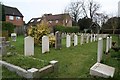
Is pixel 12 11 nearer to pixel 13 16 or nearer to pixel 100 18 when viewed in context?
pixel 13 16

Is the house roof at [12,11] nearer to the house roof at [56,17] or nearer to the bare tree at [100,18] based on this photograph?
the house roof at [56,17]

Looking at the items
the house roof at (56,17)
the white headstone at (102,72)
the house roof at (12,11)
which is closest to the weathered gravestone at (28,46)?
the white headstone at (102,72)

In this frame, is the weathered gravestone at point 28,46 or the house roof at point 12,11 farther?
the house roof at point 12,11

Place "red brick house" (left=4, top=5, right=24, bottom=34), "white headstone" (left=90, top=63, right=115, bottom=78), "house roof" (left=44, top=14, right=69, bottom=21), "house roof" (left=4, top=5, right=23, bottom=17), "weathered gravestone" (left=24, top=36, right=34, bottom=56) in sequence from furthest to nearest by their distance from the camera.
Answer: "house roof" (left=44, top=14, right=69, bottom=21), "house roof" (left=4, top=5, right=23, bottom=17), "red brick house" (left=4, top=5, right=24, bottom=34), "weathered gravestone" (left=24, top=36, right=34, bottom=56), "white headstone" (left=90, top=63, right=115, bottom=78)

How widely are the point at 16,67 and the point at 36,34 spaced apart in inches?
376

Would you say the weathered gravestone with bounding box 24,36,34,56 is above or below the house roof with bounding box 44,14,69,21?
below

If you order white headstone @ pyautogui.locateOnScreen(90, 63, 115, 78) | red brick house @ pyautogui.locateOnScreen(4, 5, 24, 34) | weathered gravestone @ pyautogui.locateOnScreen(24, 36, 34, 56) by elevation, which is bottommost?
white headstone @ pyautogui.locateOnScreen(90, 63, 115, 78)

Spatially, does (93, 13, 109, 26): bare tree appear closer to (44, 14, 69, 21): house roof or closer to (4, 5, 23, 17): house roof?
(44, 14, 69, 21): house roof

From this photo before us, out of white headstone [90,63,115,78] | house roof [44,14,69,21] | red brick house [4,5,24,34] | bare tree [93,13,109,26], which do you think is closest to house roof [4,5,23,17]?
red brick house [4,5,24,34]

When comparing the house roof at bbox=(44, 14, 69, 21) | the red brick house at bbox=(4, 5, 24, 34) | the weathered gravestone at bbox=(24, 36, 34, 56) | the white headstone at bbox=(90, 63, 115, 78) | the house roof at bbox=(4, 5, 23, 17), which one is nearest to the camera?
the white headstone at bbox=(90, 63, 115, 78)

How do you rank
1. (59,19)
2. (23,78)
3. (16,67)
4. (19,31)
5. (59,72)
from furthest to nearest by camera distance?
(59,19) < (19,31) < (59,72) < (16,67) < (23,78)

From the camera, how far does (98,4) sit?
57.8 metres

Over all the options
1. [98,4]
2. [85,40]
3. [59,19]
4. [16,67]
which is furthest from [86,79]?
[98,4]

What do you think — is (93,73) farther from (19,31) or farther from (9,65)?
(19,31)
